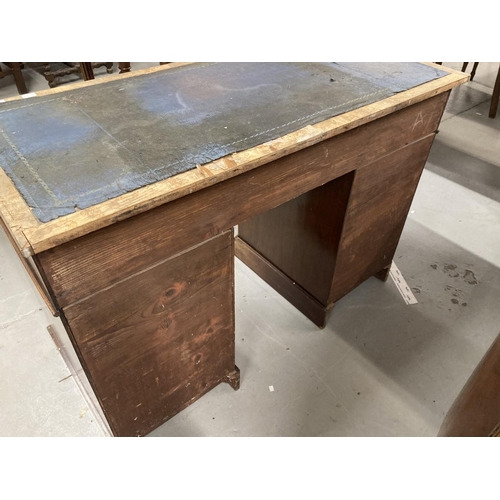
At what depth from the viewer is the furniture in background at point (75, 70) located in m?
3.23

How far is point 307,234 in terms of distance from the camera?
1.70m

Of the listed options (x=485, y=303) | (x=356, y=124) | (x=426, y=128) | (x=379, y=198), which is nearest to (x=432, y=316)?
(x=485, y=303)

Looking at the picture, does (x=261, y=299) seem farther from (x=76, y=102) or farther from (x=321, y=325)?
(x=76, y=102)

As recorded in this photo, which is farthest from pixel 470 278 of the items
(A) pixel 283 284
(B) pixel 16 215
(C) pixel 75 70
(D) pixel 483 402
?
(C) pixel 75 70

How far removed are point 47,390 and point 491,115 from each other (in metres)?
3.69

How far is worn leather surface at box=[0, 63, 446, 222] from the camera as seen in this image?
937 mm

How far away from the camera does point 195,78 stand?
4.64 ft

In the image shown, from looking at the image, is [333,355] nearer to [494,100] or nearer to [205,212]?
[205,212]

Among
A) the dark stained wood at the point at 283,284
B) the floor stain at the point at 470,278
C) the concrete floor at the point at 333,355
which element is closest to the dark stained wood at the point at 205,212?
the concrete floor at the point at 333,355

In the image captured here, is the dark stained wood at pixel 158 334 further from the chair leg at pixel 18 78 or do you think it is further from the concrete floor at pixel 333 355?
the chair leg at pixel 18 78

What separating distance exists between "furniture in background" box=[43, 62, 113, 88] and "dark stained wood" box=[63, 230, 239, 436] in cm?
265

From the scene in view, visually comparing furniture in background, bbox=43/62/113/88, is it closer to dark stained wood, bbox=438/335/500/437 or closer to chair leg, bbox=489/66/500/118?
chair leg, bbox=489/66/500/118

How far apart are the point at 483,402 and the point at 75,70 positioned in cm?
403

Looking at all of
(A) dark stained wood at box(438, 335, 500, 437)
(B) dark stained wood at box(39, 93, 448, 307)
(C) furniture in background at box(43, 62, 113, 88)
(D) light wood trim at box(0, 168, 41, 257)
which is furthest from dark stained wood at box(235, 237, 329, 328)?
(C) furniture in background at box(43, 62, 113, 88)
